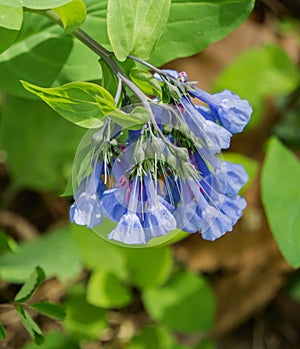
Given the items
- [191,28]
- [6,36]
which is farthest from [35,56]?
[191,28]

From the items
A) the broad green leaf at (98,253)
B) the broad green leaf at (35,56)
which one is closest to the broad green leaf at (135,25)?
the broad green leaf at (35,56)

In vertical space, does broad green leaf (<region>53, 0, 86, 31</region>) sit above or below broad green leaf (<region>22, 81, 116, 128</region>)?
above

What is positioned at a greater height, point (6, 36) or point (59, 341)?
point (6, 36)

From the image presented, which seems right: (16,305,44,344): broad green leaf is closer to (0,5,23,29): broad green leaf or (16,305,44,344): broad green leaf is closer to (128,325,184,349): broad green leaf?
(0,5,23,29): broad green leaf

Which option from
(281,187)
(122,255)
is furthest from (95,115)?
(122,255)

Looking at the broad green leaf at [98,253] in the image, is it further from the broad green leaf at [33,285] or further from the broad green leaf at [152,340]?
the broad green leaf at [33,285]

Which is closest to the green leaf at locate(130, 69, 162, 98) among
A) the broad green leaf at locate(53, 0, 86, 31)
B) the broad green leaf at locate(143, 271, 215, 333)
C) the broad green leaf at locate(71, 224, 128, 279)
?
the broad green leaf at locate(53, 0, 86, 31)

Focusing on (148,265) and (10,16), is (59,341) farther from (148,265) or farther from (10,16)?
(10,16)
